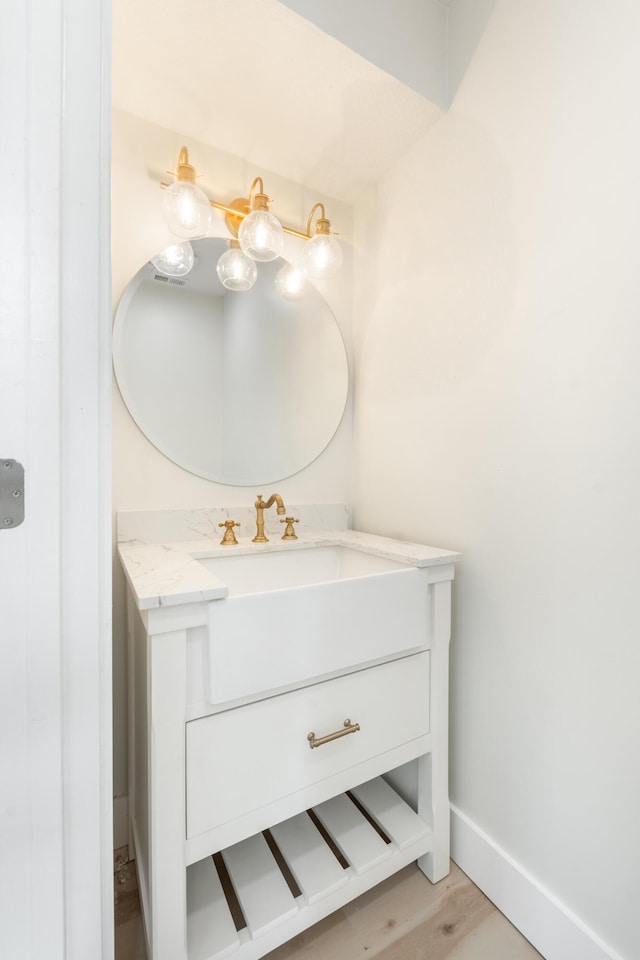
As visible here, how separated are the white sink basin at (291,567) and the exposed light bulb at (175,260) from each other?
882 mm

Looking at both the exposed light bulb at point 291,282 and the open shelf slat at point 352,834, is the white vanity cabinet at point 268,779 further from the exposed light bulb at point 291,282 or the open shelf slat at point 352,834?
the exposed light bulb at point 291,282

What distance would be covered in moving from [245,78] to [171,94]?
0.71 feet

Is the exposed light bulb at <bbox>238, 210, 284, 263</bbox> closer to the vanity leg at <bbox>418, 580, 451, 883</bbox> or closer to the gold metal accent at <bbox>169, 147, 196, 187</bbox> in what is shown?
the gold metal accent at <bbox>169, 147, 196, 187</bbox>

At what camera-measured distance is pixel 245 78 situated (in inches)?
43.7

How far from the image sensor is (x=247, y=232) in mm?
1258

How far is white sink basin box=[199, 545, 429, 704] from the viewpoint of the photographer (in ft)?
2.56

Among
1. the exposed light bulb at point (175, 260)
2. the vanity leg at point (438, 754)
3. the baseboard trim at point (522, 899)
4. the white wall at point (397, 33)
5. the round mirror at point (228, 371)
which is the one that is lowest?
the baseboard trim at point (522, 899)

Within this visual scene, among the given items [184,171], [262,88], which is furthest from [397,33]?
[184,171]

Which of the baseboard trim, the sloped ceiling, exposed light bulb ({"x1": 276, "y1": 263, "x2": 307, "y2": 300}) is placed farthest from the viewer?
exposed light bulb ({"x1": 276, "y1": 263, "x2": 307, "y2": 300})

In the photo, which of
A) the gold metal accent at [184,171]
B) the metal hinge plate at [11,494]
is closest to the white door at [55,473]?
the metal hinge plate at [11,494]

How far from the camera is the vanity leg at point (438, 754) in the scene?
108 centimetres

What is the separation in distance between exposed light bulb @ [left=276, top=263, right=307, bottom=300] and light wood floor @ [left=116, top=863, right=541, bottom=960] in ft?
5.85

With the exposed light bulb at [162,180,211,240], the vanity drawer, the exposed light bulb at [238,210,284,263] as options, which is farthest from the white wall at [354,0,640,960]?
the exposed light bulb at [162,180,211,240]

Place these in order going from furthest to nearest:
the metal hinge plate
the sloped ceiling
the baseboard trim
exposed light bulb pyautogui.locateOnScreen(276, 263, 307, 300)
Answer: exposed light bulb pyautogui.locateOnScreen(276, 263, 307, 300) → the sloped ceiling → the baseboard trim → the metal hinge plate
